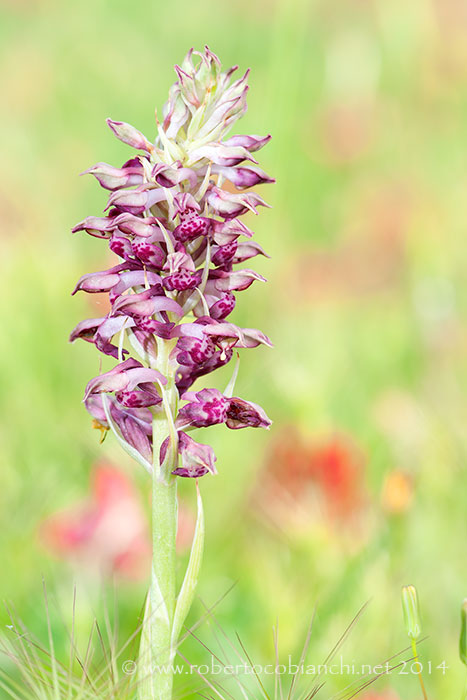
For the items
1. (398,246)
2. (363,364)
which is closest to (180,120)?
(363,364)

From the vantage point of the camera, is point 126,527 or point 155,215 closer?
point 155,215

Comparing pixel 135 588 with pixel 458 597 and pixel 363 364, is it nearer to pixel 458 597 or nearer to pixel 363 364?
pixel 458 597

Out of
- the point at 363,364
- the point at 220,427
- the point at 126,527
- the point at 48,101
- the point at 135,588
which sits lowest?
the point at 135,588

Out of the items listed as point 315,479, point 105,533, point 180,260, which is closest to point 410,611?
point 180,260

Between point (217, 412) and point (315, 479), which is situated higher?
point (217, 412)

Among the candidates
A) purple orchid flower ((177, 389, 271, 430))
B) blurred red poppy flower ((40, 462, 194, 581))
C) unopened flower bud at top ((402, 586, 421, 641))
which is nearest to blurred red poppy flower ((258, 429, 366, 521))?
blurred red poppy flower ((40, 462, 194, 581))

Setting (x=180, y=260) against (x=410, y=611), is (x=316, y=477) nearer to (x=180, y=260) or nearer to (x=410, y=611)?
(x=410, y=611)

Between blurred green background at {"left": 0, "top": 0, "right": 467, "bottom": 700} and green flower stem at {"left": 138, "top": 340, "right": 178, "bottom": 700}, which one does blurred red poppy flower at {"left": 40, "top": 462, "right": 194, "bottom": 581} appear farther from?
green flower stem at {"left": 138, "top": 340, "right": 178, "bottom": 700}
